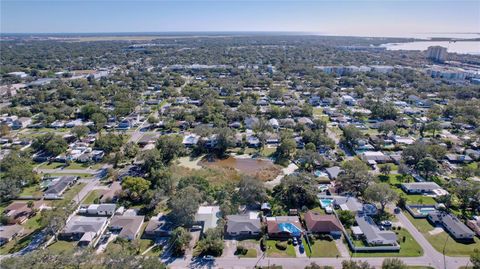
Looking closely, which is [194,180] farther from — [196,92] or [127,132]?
[196,92]

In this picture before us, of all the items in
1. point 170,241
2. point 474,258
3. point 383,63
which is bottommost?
point 170,241

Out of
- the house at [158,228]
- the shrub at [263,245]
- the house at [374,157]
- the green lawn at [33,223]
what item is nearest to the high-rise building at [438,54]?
the house at [374,157]

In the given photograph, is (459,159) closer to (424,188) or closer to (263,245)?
(424,188)

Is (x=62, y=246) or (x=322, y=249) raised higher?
(x=322, y=249)

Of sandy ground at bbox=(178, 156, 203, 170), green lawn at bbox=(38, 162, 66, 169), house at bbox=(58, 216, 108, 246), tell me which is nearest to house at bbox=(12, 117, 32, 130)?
green lawn at bbox=(38, 162, 66, 169)

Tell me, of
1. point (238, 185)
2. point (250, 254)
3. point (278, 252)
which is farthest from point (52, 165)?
point (278, 252)

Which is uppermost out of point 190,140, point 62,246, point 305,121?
point 305,121

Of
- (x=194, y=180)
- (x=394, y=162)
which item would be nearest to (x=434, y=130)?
(x=394, y=162)
